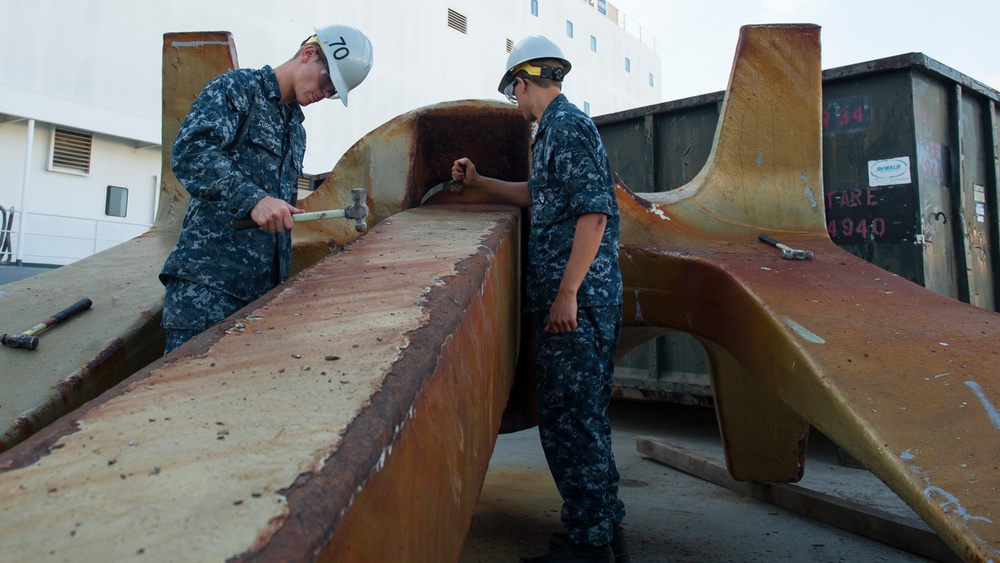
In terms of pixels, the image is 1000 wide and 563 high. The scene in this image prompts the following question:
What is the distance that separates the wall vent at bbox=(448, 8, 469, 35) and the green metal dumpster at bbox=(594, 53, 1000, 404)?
556 inches

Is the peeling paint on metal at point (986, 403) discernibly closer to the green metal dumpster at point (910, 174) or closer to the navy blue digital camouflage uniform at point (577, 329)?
the navy blue digital camouflage uniform at point (577, 329)

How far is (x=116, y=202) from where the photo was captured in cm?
1305

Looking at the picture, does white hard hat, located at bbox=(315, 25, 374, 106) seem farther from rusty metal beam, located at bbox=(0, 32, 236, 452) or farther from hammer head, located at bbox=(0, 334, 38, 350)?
hammer head, located at bbox=(0, 334, 38, 350)

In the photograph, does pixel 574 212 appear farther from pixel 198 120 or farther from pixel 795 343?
pixel 198 120

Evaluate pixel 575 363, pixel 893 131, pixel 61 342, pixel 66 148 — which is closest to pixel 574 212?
pixel 575 363

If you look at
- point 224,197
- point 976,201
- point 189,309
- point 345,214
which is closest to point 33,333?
point 189,309

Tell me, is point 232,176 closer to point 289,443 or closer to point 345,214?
point 345,214

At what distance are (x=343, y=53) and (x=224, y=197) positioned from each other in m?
0.69

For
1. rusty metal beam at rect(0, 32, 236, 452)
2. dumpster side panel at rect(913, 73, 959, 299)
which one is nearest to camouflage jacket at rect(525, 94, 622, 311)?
rusty metal beam at rect(0, 32, 236, 452)

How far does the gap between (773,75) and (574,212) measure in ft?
5.03

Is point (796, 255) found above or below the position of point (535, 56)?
below

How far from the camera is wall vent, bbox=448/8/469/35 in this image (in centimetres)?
1825

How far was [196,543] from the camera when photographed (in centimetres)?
72

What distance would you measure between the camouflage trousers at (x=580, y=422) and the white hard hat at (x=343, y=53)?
44.7 inches
